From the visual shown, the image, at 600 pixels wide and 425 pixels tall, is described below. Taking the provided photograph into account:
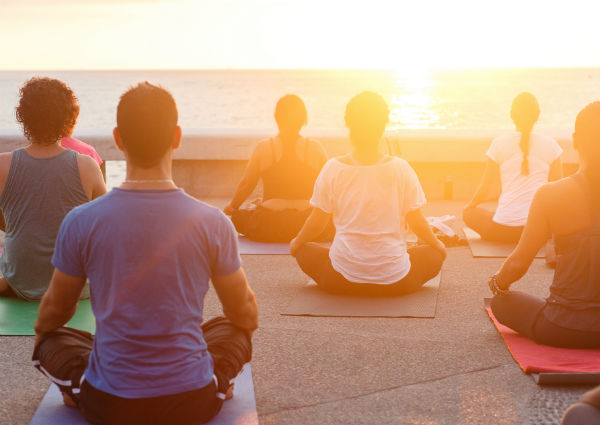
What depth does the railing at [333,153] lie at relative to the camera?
954 cm

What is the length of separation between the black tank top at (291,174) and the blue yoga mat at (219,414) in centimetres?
354

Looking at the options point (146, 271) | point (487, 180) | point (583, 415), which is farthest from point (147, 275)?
point (487, 180)

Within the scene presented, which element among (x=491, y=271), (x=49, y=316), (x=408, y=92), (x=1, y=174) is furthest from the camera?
(x=408, y=92)

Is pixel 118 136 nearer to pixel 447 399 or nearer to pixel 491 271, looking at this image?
pixel 447 399

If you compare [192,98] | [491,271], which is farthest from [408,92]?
[491,271]

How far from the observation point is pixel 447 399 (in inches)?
135

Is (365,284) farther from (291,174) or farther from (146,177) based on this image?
(146,177)

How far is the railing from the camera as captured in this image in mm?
9539

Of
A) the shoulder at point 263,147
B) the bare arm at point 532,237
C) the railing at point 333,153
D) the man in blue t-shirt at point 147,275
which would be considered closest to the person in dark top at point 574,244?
the bare arm at point 532,237

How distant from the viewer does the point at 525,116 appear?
21.1 feet

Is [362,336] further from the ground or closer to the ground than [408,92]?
further from the ground

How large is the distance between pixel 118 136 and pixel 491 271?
3936 millimetres

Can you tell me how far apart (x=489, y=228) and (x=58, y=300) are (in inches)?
187

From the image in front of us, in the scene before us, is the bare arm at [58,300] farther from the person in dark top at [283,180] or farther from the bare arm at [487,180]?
the bare arm at [487,180]
